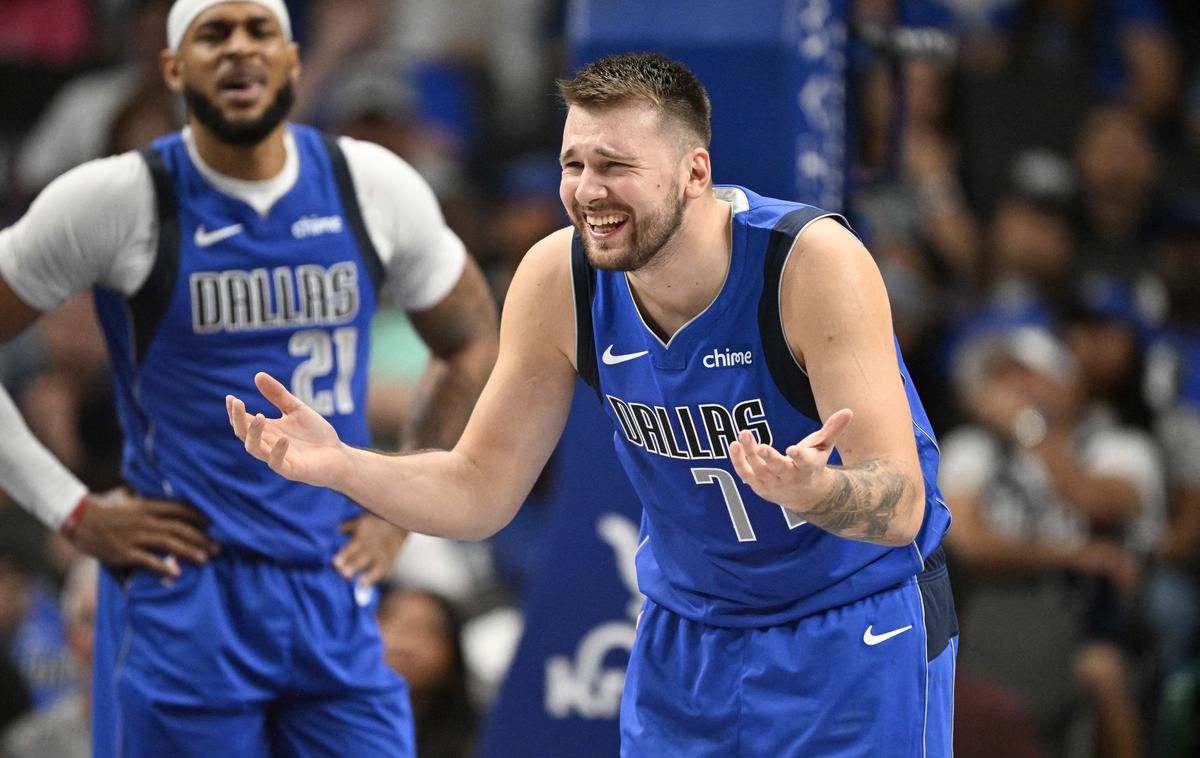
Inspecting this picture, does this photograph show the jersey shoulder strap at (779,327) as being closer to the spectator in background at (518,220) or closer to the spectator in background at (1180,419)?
the spectator in background at (1180,419)

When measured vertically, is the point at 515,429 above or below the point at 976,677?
above

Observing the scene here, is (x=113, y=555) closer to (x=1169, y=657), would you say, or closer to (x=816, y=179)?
(x=816, y=179)

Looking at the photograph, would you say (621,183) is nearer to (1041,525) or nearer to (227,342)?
(227,342)

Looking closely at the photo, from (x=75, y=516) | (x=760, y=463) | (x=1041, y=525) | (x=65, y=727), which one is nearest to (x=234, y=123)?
(x=75, y=516)

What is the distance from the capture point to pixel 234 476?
4188mm

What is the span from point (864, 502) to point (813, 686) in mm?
553

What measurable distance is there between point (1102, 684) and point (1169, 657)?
53cm

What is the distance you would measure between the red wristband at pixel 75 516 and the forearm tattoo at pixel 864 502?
2235 millimetres

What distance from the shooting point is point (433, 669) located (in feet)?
19.8

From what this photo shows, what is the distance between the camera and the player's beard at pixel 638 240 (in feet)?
10.7

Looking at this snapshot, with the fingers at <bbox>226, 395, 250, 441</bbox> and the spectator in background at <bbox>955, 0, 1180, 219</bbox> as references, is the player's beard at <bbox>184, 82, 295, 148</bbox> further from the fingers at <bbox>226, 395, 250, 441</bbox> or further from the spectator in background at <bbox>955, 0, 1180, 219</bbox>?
the spectator in background at <bbox>955, 0, 1180, 219</bbox>

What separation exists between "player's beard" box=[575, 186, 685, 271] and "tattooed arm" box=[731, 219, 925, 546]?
0.26m

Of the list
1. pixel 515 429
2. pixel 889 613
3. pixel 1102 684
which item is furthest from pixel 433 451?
pixel 1102 684

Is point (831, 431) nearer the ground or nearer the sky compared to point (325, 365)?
nearer the sky
